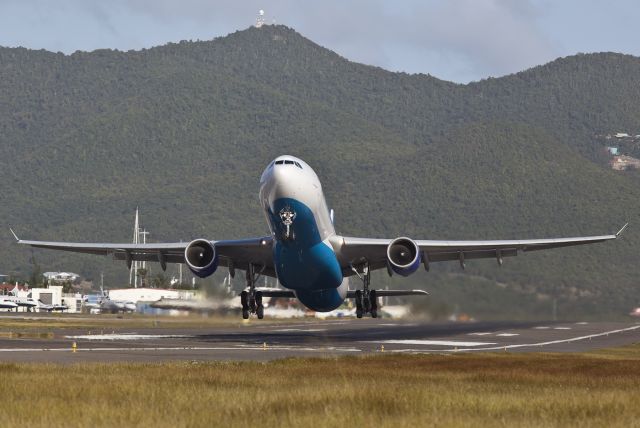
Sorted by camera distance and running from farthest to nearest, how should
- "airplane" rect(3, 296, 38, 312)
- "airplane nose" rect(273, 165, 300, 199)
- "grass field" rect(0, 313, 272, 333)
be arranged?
1. "airplane" rect(3, 296, 38, 312)
2. "grass field" rect(0, 313, 272, 333)
3. "airplane nose" rect(273, 165, 300, 199)

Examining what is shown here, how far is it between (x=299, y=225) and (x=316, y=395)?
67.1ft

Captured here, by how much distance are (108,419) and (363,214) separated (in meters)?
178

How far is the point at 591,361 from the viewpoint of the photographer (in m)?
42.9

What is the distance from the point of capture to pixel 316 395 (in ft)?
83.6

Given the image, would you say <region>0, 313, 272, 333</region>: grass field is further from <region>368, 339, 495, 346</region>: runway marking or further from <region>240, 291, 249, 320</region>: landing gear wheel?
<region>240, 291, 249, 320</region>: landing gear wheel

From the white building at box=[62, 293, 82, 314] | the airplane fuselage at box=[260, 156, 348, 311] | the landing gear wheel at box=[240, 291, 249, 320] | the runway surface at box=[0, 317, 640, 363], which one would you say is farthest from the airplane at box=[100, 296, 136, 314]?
the airplane fuselage at box=[260, 156, 348, 311]

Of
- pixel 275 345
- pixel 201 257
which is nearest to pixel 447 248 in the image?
pixel 275 345

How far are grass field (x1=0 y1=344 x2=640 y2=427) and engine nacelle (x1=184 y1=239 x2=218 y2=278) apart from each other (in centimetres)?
1377

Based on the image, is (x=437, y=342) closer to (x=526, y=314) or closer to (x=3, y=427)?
(x=526, y=314)

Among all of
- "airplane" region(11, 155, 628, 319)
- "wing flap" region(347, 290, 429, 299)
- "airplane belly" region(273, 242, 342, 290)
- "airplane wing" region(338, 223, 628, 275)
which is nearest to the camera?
"airplane" region(11, 155, 628, 319)

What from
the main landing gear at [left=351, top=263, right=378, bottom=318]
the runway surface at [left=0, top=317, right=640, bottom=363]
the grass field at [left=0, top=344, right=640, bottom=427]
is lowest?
the grass field at [left=0, top=344, right=640, bottom=427]

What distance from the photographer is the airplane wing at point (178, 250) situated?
174 ft

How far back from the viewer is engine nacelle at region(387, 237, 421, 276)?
51969mm

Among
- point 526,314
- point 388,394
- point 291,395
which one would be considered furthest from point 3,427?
point 526,314
